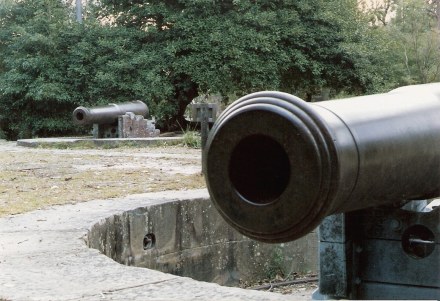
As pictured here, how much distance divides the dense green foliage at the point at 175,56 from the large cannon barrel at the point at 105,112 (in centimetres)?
143

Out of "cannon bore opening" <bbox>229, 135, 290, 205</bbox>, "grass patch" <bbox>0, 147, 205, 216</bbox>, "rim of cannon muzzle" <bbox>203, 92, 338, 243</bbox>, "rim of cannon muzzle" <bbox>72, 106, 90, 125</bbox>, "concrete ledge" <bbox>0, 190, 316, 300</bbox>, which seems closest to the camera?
"rim of cannon muzzle" <bbox>203, 92, 338, 243</bbox>

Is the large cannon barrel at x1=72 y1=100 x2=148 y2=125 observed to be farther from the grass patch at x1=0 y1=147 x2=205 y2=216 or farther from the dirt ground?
the grass patch at x1=0 y1=147 x2=205 y2=216

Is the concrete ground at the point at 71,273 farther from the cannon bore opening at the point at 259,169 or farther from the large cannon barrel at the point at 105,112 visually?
the large cannon barrel at the point at 105,112

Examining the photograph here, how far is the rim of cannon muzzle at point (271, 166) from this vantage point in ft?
8.80

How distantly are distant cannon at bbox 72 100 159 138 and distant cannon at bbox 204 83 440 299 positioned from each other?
1348 centimetres

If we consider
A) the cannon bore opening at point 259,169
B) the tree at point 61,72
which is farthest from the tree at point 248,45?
the cannon bore opening at point 259,169

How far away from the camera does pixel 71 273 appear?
353cm

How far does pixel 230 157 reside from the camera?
287 centimetres

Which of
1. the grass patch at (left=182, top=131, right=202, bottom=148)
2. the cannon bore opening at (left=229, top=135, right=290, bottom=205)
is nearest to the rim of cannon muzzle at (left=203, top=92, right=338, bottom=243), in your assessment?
the cannon bore opening at (left=229, top=135, right=290, bottom=205)

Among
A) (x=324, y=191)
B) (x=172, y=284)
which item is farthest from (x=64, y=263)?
(x=324, y=191)

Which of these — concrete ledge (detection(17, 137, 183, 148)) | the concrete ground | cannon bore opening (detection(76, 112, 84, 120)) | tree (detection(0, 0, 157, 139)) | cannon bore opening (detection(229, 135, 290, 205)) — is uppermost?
tree (detection(0, 0, 157, 139))

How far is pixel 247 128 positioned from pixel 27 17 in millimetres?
21358

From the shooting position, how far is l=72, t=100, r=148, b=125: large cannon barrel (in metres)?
16.5

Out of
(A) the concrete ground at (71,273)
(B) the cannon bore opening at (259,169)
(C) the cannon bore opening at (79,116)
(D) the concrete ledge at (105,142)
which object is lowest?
(A) the concrete ground at (71,273)
